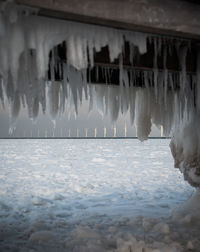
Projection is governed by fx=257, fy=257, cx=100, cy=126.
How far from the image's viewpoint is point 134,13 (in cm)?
181

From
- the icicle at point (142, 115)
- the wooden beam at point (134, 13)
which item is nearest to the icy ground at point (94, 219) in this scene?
the icicle at point (142, 115)

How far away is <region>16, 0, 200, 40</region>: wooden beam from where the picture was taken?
1.69m

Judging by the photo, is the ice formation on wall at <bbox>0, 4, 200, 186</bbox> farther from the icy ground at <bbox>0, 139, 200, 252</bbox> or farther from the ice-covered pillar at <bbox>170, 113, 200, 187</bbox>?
the icy ground at <bbox>0, 139, 200, 252</bbox>

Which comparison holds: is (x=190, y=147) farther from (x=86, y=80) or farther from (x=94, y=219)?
(x=86, y=80)

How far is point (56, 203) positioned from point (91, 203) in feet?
2.21

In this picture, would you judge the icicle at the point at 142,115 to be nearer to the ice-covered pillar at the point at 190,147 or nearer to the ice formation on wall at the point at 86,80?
the ice formation on wall at the point at 86,80

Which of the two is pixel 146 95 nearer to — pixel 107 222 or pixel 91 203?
pixel 107 222

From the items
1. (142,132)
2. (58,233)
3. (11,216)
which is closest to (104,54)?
(142,132)

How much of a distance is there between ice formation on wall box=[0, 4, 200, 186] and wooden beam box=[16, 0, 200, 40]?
233mm

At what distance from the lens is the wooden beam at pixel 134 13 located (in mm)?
1686

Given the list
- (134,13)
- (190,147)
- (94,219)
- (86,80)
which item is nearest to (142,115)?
(190,147)

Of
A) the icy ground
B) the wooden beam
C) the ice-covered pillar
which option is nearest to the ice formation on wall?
the ice-covered pillar

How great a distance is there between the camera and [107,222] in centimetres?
382

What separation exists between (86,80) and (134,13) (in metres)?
1.33
